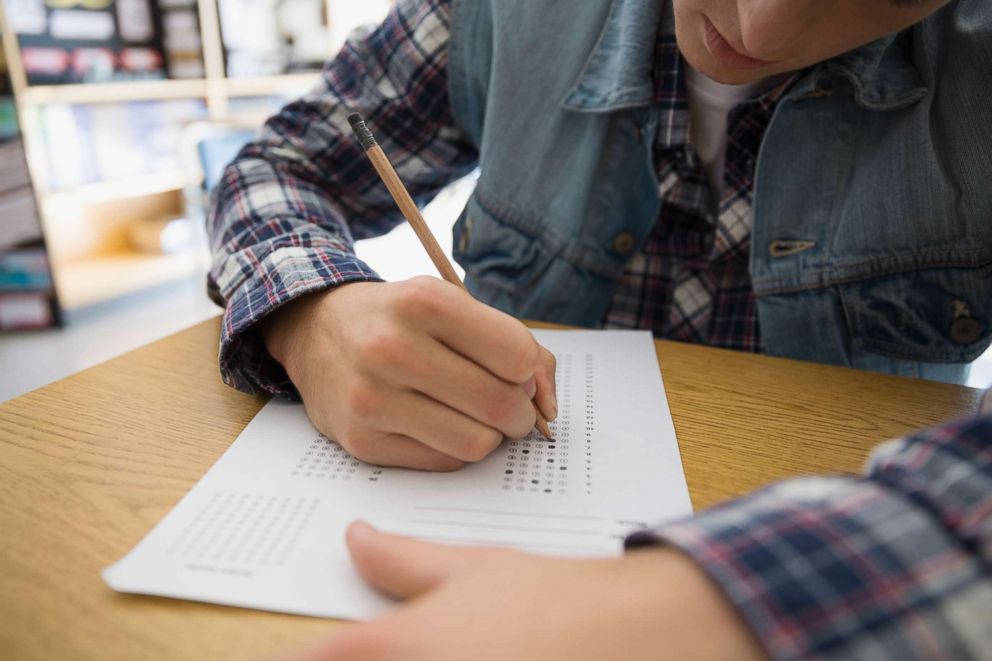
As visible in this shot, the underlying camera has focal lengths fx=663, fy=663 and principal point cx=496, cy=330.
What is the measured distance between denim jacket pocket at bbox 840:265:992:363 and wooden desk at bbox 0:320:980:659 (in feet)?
0.37

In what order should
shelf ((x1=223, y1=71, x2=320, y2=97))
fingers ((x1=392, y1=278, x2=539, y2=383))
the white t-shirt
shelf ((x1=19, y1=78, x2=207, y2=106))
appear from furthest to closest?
shelf ((x1=223, y1=71, x2=320, y2=97)) < shelf ((x1=19, y1=78, x2=207, y2=106)) < the white t-shirt < fingers ((x1=392, y1=278, x2=539, y2=383))

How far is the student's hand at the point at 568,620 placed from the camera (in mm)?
231

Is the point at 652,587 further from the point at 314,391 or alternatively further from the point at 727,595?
the point at 314,391

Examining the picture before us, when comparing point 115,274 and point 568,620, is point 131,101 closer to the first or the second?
point 115,274

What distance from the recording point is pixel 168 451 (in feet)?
1.41

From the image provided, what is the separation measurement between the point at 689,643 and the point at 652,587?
0.9 inches

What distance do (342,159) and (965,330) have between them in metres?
0.68

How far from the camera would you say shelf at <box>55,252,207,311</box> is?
219cm

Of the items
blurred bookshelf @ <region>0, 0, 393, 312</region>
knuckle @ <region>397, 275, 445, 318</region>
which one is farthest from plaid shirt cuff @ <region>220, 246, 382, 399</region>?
blurred bookshelf @ <region>0, 0, 393, 312</region>

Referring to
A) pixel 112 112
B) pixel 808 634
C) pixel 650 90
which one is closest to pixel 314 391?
pixel 808 634

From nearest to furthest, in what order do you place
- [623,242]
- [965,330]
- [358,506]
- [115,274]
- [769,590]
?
1. [769,590]
2. [358,506]
3. [965,330]
4. [623,242]
5. [115,274]

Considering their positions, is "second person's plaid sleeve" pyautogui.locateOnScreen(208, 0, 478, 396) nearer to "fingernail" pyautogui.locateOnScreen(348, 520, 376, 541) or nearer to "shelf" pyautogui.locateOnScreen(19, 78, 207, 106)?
"fingernail" pyautogui.locateOnScreen(348, 520, 376, 541)

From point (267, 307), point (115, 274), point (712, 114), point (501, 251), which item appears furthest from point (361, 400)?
point (115, 274)

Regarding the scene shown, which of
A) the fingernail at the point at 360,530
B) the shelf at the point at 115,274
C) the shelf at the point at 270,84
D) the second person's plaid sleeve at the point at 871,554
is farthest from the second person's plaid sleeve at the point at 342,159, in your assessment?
the shelf at the point at 270,84
